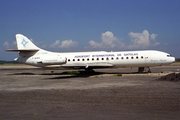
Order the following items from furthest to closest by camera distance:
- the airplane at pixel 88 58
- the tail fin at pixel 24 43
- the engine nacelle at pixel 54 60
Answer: the tail fin at pixel 24 43 < the engine nacelle at pixel 54 60 < the airplane at pixel 88 58

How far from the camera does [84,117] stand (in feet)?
22.9

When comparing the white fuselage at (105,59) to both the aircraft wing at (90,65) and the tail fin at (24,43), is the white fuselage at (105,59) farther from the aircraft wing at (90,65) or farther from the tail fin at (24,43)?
the tail fin at (24,43)

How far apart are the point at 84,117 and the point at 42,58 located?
21.5m

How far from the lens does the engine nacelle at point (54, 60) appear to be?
2519 cm

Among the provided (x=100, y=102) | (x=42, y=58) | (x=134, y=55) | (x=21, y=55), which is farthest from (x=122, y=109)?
(x=21, y=55)

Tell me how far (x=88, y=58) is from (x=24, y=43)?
32.6 feet

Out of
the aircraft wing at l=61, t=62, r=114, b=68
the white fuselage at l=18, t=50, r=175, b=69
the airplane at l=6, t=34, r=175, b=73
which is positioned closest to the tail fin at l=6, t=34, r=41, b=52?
the airplane at l=6, t=34, r=175, b=73

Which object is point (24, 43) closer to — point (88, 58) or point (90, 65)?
point (88, 58)

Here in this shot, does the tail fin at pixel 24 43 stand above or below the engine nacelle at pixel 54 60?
above

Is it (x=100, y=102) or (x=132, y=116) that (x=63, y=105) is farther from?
(x=132, y=116)

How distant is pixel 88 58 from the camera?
85.8ft

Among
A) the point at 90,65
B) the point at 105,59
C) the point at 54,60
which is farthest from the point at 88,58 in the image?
the point at 54,60

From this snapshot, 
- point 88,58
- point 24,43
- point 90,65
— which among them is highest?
point 24,43

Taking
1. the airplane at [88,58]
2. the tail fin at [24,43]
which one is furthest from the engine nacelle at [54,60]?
the tail fin at [24,43]
